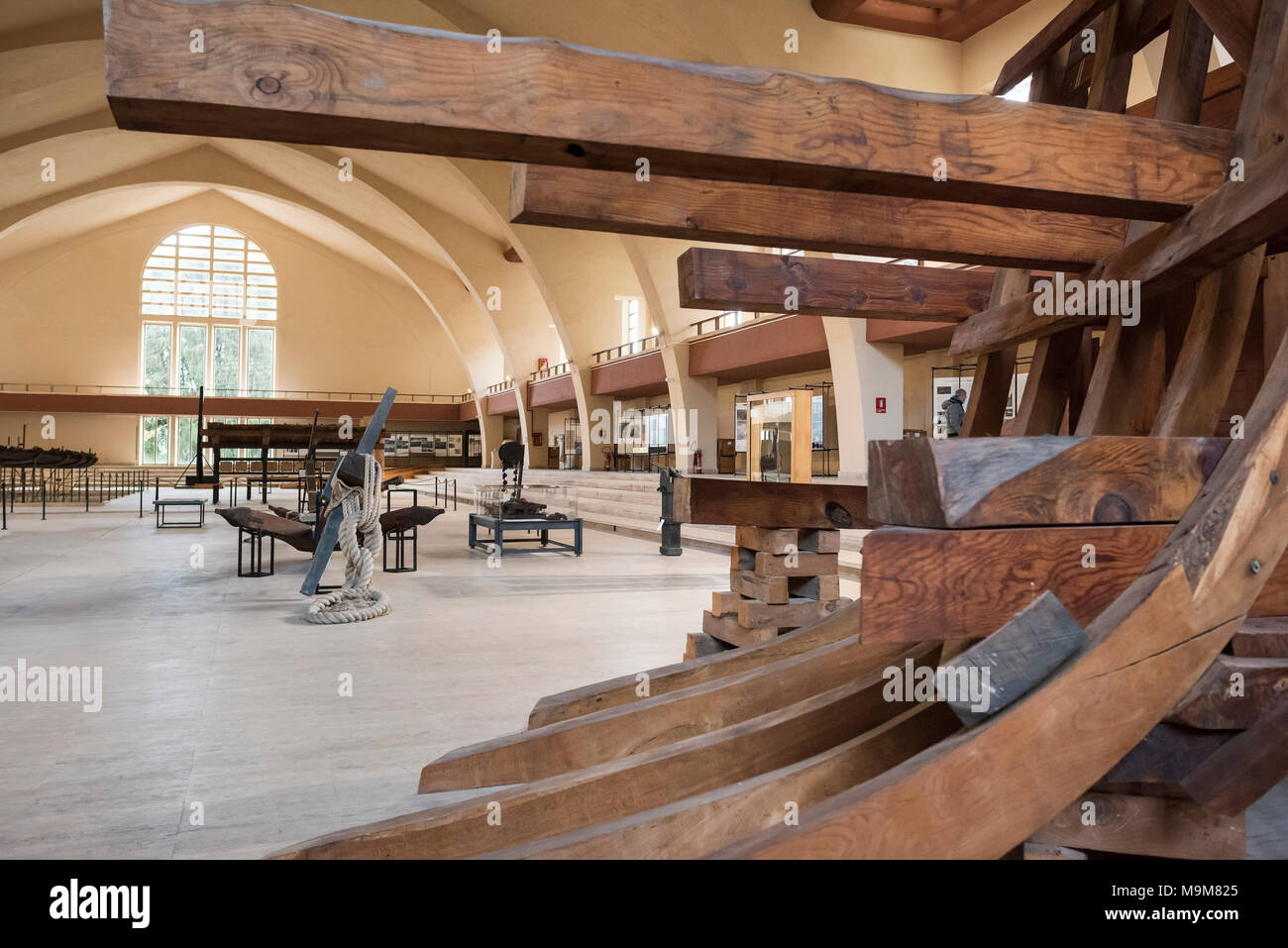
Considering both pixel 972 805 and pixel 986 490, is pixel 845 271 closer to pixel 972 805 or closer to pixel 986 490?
pixel 986 490

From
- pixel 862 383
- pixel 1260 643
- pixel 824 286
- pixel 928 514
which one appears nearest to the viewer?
pixel 928 514

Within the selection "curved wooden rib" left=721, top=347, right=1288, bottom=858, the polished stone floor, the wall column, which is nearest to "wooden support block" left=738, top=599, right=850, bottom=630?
the polished stone floor

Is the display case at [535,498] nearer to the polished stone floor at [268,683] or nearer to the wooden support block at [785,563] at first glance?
the polished stone floor at [268,683]

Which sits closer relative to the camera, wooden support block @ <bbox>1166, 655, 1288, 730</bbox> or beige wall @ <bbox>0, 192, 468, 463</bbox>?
wooden support block @ <bbox>1166, 655, 1288, 730</bbox>

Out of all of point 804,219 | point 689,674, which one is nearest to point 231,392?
point 689,674

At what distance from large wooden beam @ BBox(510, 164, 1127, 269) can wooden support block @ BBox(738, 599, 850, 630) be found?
5.72ft

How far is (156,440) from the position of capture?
104 ft

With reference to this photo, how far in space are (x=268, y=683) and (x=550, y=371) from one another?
2155cm

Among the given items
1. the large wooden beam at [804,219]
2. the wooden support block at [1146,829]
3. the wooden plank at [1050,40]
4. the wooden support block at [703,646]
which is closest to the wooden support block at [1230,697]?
the wooden support block at [1146,829]

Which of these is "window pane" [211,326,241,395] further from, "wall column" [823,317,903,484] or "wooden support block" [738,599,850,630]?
"wooden support block" [738,599,850,630]

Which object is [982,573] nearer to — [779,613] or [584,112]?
[584,112]

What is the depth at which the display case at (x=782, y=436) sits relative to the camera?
7211mm

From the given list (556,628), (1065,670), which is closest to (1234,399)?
(1065,670)

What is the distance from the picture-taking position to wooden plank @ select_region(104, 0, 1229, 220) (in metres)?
1.23
